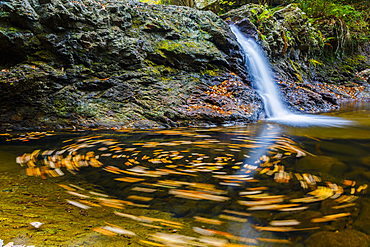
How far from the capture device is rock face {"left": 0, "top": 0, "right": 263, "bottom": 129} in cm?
460

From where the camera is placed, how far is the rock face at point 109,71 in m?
4.60

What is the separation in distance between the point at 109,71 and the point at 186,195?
15.1 ft

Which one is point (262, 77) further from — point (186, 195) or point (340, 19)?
point (340, 19)

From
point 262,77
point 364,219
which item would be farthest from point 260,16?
point 364,219

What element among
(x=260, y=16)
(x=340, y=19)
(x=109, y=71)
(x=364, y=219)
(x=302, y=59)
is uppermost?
(x=340, y=19)

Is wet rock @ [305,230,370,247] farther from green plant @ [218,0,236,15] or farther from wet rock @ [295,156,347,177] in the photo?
green plant @ [218,0,236,15]

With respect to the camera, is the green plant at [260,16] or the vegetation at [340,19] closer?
the green plant at [260,16]

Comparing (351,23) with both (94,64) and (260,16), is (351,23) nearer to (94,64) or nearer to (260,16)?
(260,16)

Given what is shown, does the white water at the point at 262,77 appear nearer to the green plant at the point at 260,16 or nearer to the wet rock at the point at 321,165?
the green plant at the point at 260,16

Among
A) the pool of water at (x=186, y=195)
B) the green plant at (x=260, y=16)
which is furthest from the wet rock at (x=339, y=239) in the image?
the green plant at (x=260, y=16)

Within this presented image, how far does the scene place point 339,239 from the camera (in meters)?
1.15

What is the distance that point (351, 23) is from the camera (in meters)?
13.1

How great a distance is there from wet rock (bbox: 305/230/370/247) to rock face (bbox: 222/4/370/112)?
23.6 feet

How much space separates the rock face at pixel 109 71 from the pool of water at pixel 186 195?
6.53 feet
